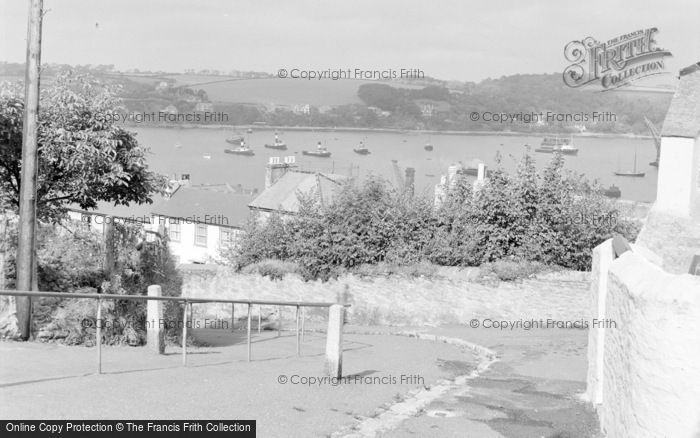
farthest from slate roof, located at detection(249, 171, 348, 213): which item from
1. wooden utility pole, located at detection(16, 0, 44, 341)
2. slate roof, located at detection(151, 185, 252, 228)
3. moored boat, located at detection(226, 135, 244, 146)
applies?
moored boat, located at detection(226, 135, 244, 146)

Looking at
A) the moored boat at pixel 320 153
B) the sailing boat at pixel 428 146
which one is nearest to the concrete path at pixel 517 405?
the sailing boat at pixel 428 146

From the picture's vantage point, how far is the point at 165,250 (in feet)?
58.1

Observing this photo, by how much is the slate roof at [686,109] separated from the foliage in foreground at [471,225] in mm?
6433

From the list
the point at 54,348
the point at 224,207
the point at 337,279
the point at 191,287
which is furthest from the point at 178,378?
the point at 224,207

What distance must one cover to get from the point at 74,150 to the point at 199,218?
3428cm

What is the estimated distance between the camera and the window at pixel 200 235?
158ft

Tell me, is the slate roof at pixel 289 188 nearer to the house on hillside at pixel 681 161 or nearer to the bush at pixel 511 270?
the bush at pixel 511 270

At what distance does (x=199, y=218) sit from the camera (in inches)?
1911

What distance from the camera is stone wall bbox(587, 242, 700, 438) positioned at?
6676 mm

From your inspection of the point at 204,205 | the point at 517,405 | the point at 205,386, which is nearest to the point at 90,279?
the point at 205,386

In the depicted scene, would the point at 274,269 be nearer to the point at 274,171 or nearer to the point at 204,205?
the point at 274,171

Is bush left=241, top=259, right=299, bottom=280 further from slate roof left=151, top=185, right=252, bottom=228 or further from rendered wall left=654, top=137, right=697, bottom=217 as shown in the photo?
slate roof left=151, top=185, right=252, bottom=228

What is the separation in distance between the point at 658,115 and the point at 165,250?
37612mm

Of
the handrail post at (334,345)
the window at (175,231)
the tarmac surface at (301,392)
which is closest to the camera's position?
the tarmac surface at (301,392)
